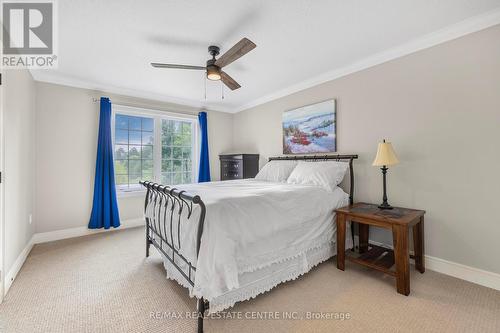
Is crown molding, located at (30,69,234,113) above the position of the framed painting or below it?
above

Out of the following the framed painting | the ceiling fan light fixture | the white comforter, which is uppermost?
the ceiling fan light fixture

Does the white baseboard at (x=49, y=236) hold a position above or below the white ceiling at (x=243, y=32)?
below

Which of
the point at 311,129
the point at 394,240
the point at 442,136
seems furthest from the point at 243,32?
the point at 394,240

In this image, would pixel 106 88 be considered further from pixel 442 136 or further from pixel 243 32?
pixel 442 136

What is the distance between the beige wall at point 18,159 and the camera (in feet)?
7.02

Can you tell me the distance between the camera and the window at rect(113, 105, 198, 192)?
13.4 feet

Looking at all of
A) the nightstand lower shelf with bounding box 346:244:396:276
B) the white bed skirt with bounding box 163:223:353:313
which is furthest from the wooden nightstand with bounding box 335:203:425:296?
the white bed skirt with bounding box 163:223:353:313

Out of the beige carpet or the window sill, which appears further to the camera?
the window sill

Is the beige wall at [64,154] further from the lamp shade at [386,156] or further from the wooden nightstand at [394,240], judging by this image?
the lamp shade at [386,156]

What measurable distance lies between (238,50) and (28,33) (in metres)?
2.19

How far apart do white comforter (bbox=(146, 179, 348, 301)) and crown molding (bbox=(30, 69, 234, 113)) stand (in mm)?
3108

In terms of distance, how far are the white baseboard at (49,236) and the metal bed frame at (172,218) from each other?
123 centimetres

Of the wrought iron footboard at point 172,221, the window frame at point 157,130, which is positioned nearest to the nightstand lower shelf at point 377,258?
the wrought iron footboard at point 172,221

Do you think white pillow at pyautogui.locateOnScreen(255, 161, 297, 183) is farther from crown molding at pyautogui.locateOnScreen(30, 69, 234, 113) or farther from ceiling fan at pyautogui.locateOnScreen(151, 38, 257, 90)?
crown molding at pyautogui.locateOnScreen(30, 69, 234, 113)
